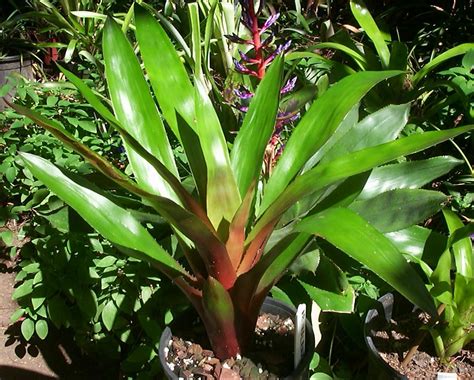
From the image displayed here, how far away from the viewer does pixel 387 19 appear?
3629 millimetres

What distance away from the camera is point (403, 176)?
150 cm

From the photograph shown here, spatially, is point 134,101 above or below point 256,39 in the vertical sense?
below

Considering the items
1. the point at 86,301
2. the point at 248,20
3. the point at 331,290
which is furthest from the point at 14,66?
the point at 331,290

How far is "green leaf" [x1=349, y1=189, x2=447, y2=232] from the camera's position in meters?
1.37

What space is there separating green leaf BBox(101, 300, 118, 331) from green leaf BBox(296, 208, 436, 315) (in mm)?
857

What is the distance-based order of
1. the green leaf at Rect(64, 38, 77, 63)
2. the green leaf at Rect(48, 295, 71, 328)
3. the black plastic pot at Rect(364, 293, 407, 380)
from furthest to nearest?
the green leaf at Rect(64, 38, 77, 63) → the green leaf at Rect(48, 295, 71, 328) → the black plastic pot at Rect(364, 293, 407, 380)

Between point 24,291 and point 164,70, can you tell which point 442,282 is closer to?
point 164,70

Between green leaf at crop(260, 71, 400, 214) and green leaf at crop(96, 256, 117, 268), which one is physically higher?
green leaf at crop(260, 71, 400, 214)

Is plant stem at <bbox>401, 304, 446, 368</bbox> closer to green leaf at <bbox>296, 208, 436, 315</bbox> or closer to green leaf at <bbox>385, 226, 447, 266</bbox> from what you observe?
green leaf at <bbox>385, 226, 447, 266</bbox>

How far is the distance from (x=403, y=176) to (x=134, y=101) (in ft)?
2.39

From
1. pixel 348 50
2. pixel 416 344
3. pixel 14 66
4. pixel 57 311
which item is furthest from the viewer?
pixel 14 66

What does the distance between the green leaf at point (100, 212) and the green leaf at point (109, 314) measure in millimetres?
549

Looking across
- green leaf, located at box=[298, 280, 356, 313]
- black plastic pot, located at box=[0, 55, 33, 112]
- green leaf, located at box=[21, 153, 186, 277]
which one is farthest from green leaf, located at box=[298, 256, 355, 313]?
black plastic pot, located at box=[0, 55, 33, 112]

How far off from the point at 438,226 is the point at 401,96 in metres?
0.61
